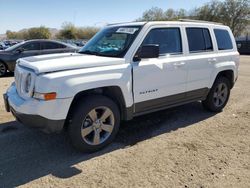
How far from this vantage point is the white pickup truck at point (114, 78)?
3.65m

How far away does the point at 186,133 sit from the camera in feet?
16.4

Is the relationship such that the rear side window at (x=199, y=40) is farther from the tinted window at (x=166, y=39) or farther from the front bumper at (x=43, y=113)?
the front bumper at (x=43, y=113)

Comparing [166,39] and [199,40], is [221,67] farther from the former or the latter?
[166,39]

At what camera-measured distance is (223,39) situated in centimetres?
621

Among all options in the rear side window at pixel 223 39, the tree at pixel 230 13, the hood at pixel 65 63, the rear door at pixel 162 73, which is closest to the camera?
the hood at pixel 65 63

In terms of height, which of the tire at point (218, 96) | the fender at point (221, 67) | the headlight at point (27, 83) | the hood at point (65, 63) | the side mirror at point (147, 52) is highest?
the side mirror at point (147, 52)

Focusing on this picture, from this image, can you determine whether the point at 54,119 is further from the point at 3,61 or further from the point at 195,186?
the point at 3,61

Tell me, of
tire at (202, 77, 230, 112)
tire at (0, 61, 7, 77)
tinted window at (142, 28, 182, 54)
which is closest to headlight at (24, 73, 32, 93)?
tinted window at (142, 28, 182, 54)

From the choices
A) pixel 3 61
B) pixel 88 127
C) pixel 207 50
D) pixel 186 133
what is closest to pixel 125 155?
pixel 88 127

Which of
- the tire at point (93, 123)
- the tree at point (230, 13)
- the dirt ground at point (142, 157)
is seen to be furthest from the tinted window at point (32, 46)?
the tree at point (230, 13)

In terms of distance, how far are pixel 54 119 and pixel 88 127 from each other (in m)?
0.60

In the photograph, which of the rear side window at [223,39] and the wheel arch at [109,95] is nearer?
the wheel arch at [109,95]

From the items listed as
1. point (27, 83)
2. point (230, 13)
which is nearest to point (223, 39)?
point (27, 83)

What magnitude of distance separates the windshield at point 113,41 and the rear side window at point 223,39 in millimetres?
2275
